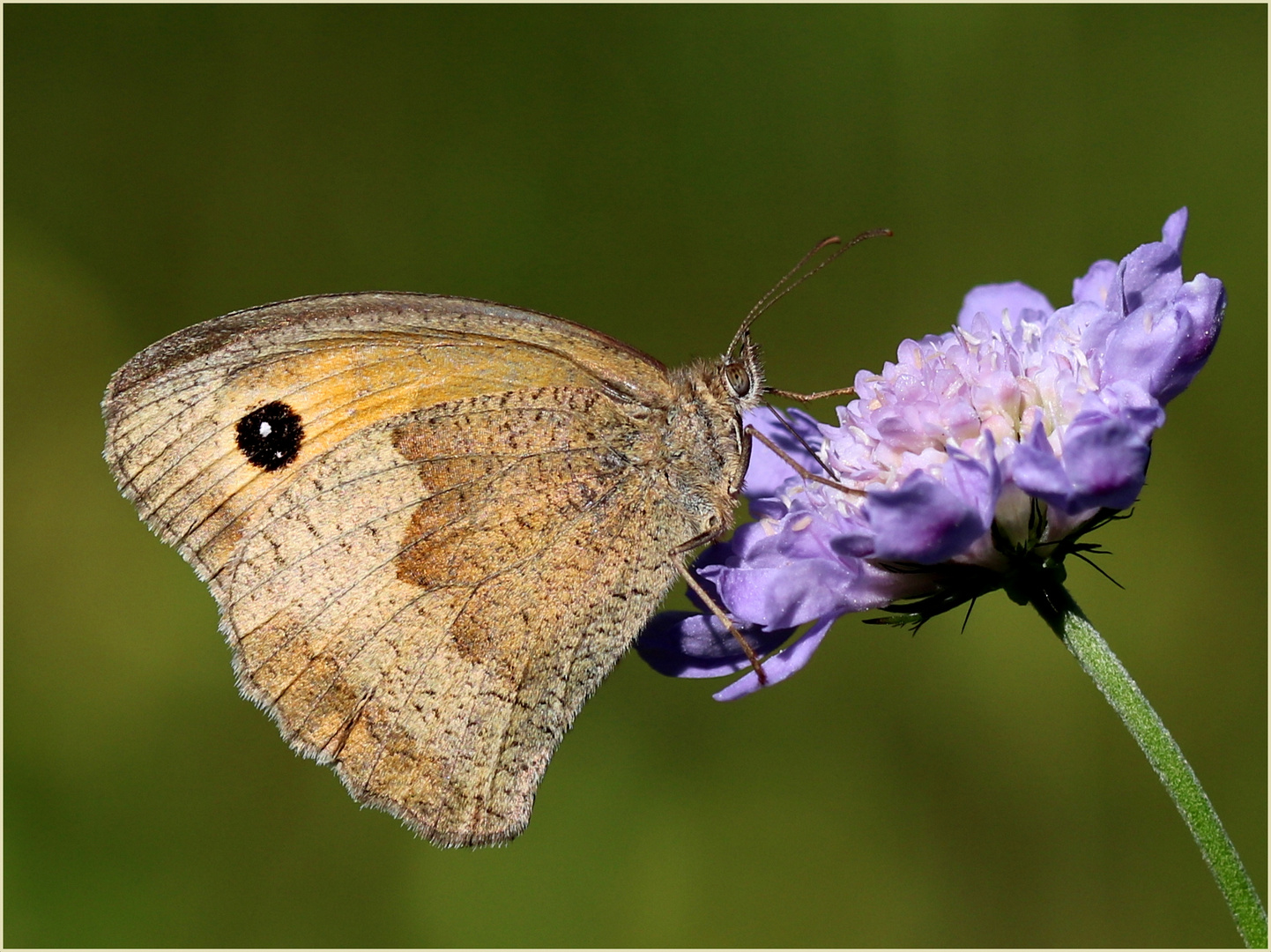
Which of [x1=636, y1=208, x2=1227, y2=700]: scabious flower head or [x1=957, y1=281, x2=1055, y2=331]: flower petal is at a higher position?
[x1=957, y1=281, x2=1055, y2=331]: flower petal

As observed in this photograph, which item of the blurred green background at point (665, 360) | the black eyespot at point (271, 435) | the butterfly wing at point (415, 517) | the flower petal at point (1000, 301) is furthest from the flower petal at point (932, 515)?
the blurred green background at point (665, 360)

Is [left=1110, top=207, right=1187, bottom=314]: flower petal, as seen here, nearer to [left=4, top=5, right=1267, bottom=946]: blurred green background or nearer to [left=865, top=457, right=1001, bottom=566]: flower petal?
[left=865, top=457, right=1001, bottom=566]: flower petal

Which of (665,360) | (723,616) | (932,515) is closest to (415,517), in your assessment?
(723,616)

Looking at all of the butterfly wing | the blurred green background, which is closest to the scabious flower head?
the butterfly wing

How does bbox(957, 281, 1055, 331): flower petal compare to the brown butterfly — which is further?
bbox(957, 281, 1055, 331): flower petal

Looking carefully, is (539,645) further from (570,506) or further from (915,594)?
(915,594)

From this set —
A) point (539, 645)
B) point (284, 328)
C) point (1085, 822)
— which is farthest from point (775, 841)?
point (284, 328)

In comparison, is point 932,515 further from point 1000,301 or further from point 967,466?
point 1000,301
